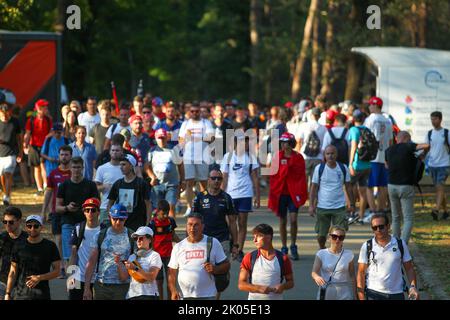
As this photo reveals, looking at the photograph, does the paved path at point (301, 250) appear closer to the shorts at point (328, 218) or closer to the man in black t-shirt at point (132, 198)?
the shorts at point (328, 218)

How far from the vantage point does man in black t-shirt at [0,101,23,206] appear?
2238cm

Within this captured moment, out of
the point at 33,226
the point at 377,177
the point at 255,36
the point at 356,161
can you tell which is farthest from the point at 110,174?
the point at 255,36

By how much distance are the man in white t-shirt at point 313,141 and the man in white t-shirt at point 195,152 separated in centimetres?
189

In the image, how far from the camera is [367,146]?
821 inches

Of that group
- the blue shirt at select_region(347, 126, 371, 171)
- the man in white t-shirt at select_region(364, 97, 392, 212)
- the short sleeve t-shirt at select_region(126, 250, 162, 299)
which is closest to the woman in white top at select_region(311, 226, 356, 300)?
the short sleeve t-shirt at select_region(126, 250, 162, 299)

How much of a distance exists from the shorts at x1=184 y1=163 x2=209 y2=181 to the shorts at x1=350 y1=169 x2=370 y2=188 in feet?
8.04

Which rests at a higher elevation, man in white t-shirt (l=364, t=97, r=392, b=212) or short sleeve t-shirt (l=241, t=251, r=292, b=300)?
man in white t-shirt (l=364, t=97, r=392, b=212)

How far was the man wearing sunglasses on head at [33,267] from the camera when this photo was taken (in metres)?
11.9

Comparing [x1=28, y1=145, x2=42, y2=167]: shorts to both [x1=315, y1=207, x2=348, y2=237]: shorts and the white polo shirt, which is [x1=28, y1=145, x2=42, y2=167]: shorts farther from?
the white polo shirt

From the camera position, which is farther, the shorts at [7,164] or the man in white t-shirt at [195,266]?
the shorts at [7,164]

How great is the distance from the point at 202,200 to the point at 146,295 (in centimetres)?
304

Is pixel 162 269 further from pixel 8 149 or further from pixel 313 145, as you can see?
pixel 8 149

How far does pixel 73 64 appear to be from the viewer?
4656cm

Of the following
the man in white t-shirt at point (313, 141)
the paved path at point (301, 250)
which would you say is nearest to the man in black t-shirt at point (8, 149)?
the paved path at point (301, 250)
